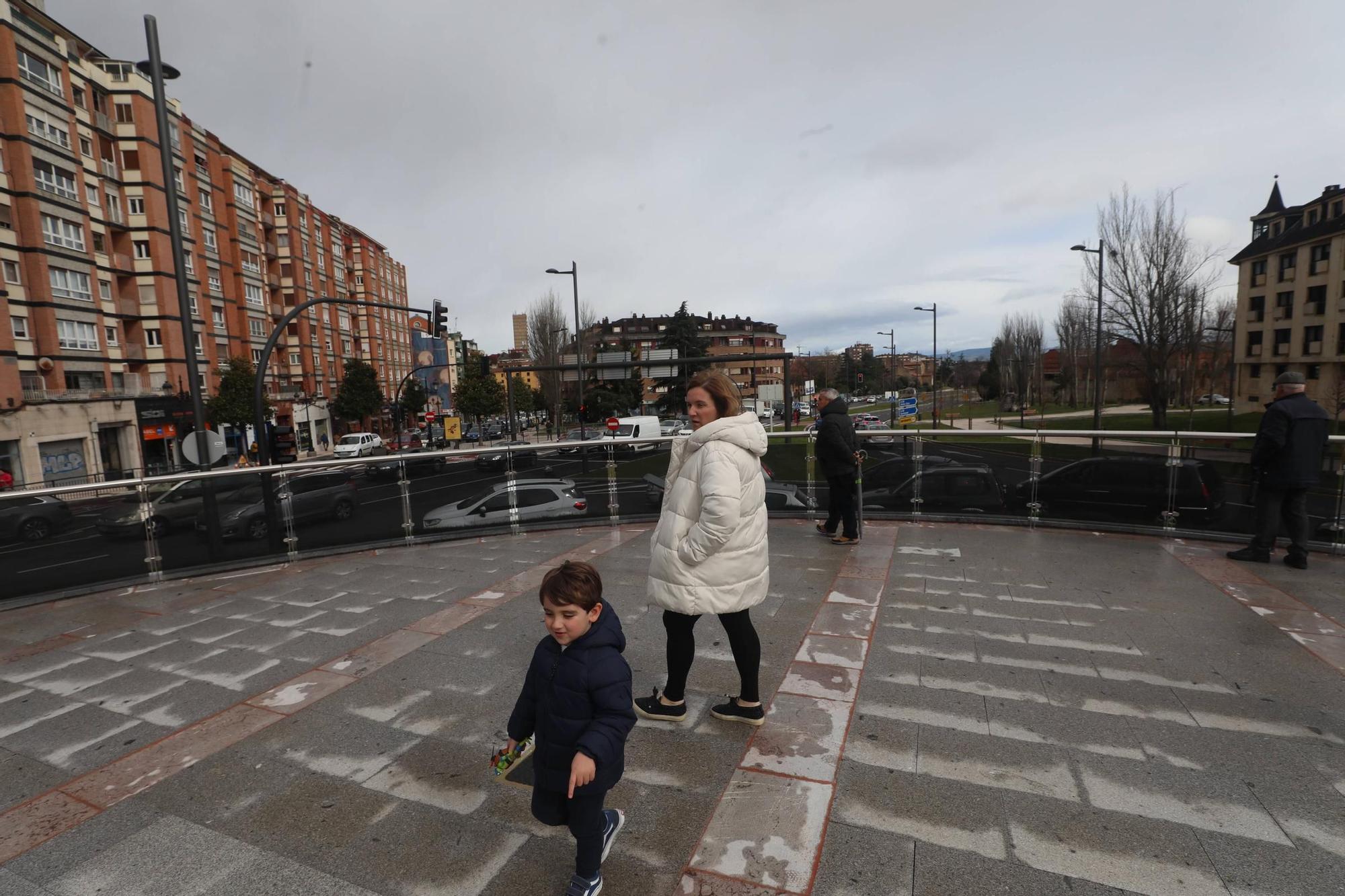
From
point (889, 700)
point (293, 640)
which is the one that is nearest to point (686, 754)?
point (889, 700)

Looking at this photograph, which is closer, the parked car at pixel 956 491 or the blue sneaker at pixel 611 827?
the blue sneaker at pixel 611 827

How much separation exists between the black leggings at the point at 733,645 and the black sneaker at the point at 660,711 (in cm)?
17

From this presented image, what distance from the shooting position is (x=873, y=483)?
8.30m

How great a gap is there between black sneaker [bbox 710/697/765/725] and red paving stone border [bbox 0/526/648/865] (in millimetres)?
2374

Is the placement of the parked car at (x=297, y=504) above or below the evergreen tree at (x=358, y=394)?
below

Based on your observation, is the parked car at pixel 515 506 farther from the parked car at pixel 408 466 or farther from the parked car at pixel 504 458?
the parked car at pixel 408 466

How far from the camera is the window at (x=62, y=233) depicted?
107ft

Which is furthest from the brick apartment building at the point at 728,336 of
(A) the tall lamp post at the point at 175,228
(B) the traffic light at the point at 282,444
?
(A) the tall lamp post at the point at 175,228

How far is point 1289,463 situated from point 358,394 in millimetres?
56070

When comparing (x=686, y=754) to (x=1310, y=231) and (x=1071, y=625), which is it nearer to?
(x=1071, y=625)

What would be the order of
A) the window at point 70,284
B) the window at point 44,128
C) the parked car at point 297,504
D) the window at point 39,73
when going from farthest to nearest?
the window at point 70,284
the window at point 44,128
the window at point 39,73
the parked car at point 297,504

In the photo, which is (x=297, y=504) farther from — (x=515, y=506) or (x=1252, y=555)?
(x=1252, y=555)

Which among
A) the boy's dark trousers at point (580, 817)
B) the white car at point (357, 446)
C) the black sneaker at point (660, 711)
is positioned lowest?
the white car at point (357, 446)

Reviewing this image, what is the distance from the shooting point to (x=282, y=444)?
35031 millimetres
